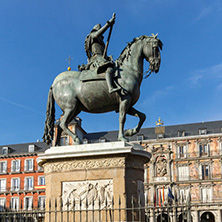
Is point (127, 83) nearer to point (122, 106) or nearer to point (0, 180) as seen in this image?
point (122, 106)

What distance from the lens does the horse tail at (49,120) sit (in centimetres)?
916

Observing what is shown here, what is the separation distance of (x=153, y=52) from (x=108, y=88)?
1.33 meters

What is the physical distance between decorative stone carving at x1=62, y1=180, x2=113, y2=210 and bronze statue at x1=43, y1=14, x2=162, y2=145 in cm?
106

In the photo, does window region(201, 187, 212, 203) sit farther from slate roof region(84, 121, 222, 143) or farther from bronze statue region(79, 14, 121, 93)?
bronze statue region(79, 14, 121, 93)

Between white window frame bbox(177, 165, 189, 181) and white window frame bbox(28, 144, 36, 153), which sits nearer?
white window frame bbox(177, 165, 189, 181)

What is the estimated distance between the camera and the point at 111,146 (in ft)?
26.4

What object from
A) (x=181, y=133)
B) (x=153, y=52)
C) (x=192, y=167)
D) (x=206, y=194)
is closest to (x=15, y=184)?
(x=181, y=133)

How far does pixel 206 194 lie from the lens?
5256 cm

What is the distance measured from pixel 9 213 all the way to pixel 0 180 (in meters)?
53.9

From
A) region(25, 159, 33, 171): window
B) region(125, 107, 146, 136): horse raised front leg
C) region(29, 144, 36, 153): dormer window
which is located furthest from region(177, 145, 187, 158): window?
region(125, 107, 146, 136): horse raised front leg

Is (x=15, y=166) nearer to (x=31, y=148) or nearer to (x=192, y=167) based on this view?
(x=31, y=148)

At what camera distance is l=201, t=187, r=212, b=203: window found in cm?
5228

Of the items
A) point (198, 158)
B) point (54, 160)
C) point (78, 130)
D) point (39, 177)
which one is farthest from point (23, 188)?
point (54, 160)

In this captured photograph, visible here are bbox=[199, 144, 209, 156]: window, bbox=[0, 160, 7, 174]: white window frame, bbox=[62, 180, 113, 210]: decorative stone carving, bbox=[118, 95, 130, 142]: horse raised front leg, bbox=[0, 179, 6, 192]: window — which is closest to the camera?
bbox=[62, 180, 113, 210]: decorative stone carving
